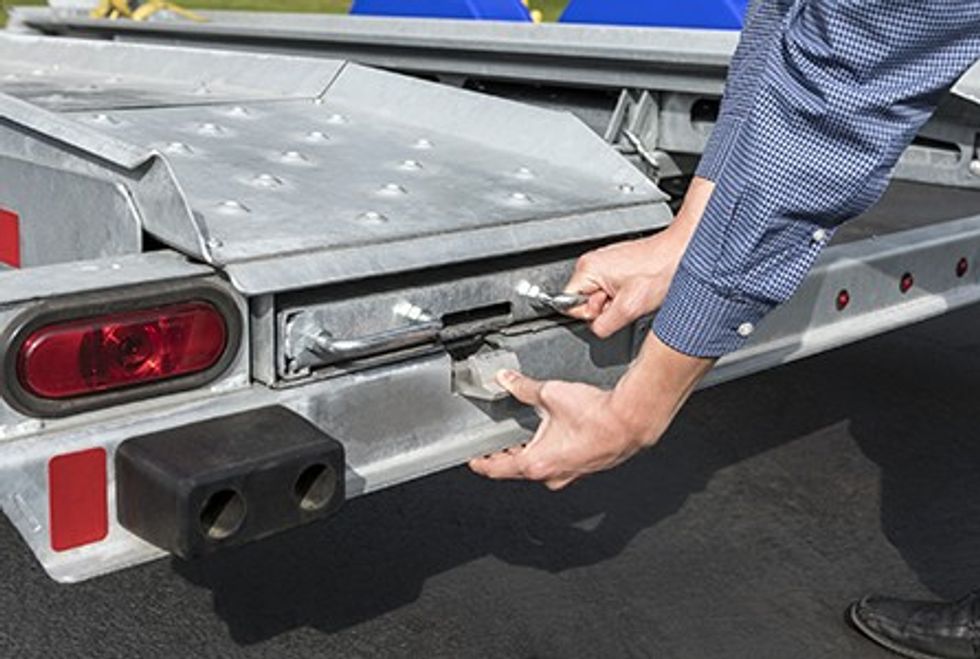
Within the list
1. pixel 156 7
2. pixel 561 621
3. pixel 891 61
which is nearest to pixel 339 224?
pixel 891 61

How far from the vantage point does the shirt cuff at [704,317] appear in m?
1.66

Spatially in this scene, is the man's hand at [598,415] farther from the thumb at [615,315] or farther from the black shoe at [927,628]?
the black shoe at [927,628]

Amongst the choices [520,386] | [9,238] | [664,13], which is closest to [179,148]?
[9,238]

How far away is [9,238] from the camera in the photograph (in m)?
2.15

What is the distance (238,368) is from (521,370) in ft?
1.51

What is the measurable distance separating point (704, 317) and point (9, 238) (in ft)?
3.71

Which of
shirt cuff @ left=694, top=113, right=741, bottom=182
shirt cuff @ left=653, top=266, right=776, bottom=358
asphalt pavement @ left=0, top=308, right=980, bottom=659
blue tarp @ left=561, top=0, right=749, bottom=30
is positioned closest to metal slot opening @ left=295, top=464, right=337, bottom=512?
shirt cuff @ left=653, top=266, right=776, bottom=358

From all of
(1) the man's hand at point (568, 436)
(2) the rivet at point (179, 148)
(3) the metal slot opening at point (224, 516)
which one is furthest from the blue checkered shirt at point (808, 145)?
(2) the rivet at point (179, 148)

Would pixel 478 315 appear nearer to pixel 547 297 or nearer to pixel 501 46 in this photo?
pixel 547 297

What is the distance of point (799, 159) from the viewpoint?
155cm

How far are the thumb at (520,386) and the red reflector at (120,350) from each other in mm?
443

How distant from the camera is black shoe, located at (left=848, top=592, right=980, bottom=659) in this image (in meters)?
2.92

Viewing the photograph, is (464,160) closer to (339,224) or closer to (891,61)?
(339,224)

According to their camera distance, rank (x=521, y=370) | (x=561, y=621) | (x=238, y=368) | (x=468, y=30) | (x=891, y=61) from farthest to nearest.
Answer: (x=468, y=30)
(x=561, y=621)
(x=521, y=370)
(x=238, y=368)
(x=891, y=61)
